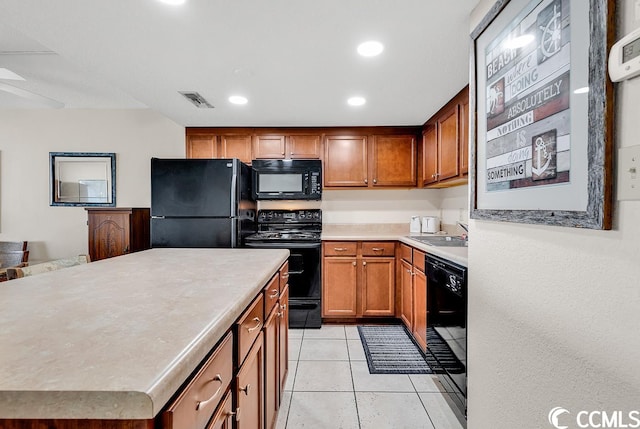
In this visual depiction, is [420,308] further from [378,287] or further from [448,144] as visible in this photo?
[448,144]

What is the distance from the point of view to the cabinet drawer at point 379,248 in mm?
3156

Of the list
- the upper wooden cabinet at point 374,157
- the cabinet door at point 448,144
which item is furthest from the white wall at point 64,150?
the cabinet door at point 448,144

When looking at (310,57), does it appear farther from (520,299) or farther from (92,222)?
(92,222)

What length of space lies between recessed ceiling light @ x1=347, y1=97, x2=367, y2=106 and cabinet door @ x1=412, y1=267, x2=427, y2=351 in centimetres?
156

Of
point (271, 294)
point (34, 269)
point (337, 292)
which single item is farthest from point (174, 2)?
→ point (337, 292)

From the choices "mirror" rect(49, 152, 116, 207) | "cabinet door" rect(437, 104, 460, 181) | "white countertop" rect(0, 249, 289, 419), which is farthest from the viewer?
"mirror" rect(49, 152, 116, 207)

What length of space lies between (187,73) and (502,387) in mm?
2605

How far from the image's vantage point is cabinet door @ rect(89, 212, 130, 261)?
3.15 meters

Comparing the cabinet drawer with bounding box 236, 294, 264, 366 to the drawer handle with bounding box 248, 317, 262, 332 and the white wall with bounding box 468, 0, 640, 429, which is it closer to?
the drawer handle with bounding box 248, 317, 262, 332

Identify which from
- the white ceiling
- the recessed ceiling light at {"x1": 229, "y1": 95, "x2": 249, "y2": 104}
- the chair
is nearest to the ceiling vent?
the white ceiling

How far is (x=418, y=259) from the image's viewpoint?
253 centimetres

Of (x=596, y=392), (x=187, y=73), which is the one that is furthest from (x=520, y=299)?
(x=187, y=73)

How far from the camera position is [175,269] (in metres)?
1.31

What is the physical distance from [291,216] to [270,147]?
2.78ft
